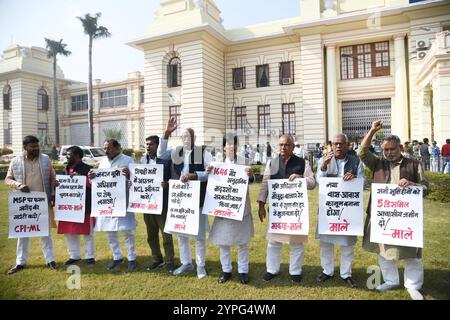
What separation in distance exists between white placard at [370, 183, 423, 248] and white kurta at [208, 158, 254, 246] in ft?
5.36

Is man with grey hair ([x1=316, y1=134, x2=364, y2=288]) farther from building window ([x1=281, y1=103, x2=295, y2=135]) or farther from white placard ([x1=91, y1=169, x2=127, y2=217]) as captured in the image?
building window ([x1=281, y1=103, x2=295, y2=135])

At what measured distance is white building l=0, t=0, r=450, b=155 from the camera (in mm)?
18781

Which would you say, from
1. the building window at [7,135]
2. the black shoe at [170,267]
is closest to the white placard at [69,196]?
the black shoe at [170,267]

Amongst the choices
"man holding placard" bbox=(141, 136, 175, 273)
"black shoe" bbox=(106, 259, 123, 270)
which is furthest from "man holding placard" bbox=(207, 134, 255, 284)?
"black shoe" bbox=(106, 259, 123, 270)

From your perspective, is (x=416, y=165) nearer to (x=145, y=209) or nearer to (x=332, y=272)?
(x=332, y=272)

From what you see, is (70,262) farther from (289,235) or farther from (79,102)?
(79,102)

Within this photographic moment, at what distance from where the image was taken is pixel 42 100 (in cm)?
3312

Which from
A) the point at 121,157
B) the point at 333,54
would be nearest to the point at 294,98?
the point at 333,54

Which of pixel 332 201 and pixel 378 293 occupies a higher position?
pixel 332 201

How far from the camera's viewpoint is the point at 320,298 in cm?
391

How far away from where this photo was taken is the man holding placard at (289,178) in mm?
4367

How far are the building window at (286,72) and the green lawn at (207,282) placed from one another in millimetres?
18174

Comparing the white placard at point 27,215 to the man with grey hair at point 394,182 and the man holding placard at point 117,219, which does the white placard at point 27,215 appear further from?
the man with grey hair at point 394,182
